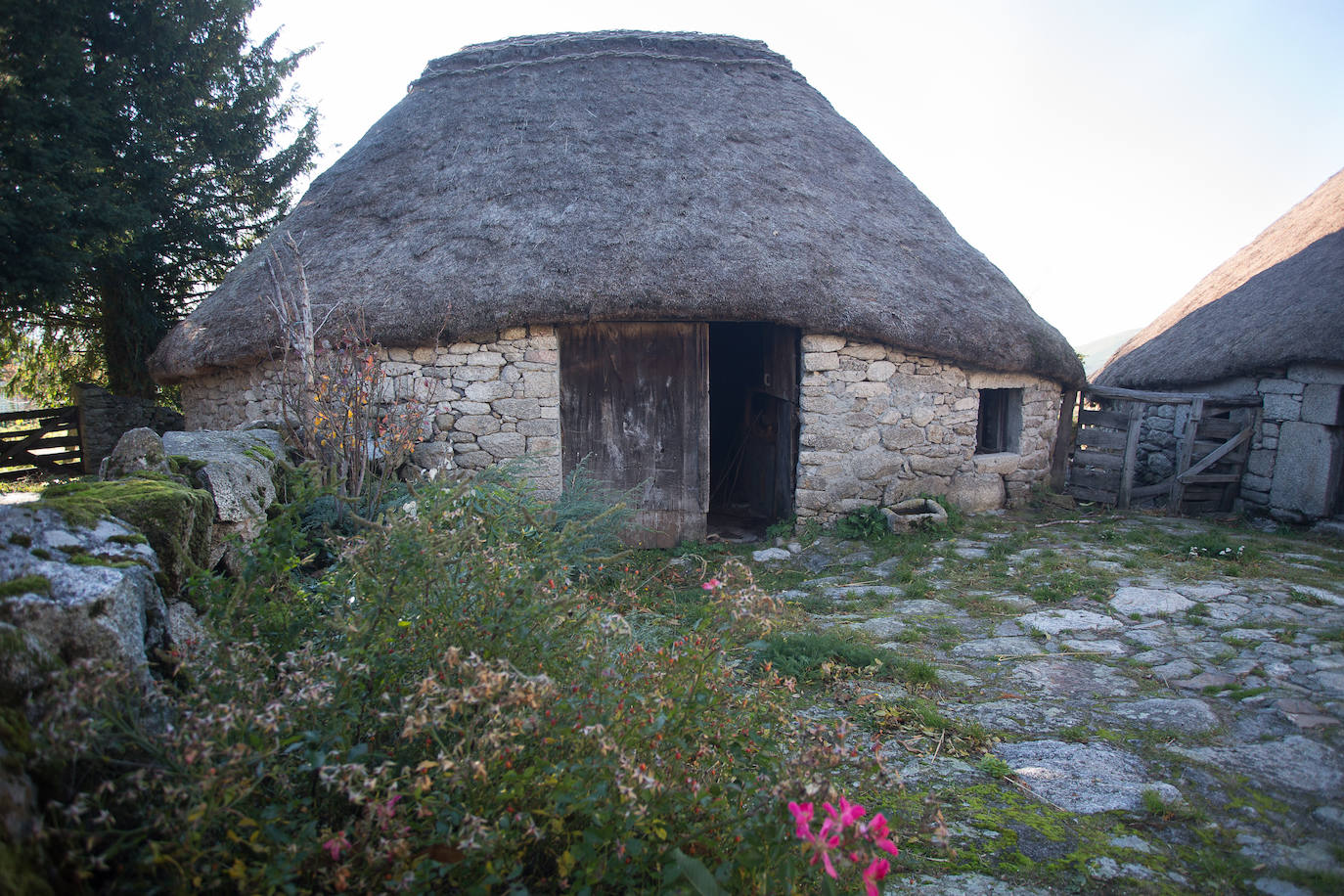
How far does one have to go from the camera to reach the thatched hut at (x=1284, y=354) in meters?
6.48

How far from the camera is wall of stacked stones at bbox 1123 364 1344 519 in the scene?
21.2ft

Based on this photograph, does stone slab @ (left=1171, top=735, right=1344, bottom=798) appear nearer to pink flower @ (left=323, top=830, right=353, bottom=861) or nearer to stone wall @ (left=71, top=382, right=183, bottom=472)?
pink flower @ (left=323, top=830, right=353, bottom=861)

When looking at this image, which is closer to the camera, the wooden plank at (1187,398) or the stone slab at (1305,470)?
the stone slab at (1305,470)

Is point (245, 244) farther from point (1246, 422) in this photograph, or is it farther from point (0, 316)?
point (1246, 422)

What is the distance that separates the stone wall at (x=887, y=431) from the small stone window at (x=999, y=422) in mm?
158

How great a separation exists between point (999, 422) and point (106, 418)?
39.2 feet

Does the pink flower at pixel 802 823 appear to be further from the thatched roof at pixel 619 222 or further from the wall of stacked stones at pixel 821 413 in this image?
the thatched roof at pixel 619 222

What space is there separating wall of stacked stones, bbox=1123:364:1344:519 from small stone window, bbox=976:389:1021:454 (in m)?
2.61

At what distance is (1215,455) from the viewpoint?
284 inches

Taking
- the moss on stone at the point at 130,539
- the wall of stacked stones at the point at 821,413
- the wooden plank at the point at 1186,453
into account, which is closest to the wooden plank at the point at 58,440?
the wall of stacked stones at the point at 821,413

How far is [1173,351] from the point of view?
835 centimetres

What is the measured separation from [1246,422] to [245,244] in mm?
13178

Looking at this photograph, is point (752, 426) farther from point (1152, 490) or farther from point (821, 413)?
point (1152, 490)

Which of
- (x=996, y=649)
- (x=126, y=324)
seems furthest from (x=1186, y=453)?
(x=126, y=324)
